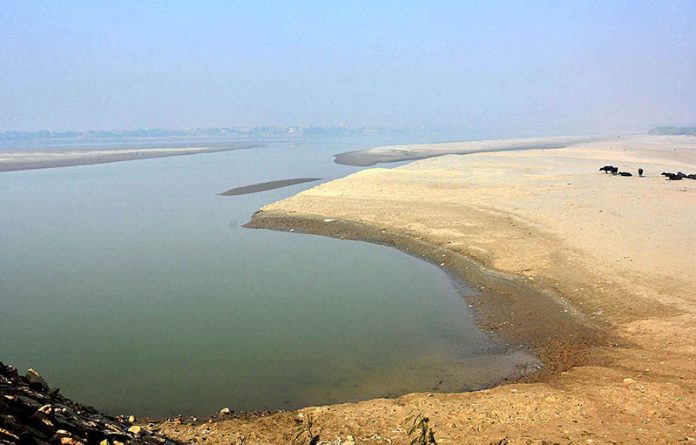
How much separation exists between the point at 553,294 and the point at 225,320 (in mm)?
9115

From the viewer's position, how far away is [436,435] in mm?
6879

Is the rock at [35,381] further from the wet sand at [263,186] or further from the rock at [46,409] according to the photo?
the wet sand at [263,186]

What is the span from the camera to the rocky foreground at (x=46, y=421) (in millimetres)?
4785

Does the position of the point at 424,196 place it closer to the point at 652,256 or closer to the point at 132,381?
the point at 652,256

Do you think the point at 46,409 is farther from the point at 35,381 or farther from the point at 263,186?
the point at 263,186

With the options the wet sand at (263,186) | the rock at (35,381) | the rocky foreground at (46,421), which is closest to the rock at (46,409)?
the rocky foreground at (46,421)

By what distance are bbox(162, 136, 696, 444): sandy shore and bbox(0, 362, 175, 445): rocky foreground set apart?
131 cm

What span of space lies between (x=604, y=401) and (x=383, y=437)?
12.0ft

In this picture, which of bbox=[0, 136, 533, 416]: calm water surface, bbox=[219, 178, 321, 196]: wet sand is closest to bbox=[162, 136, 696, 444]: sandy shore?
bbox=[0, 136, 533, 416]: calm water surface

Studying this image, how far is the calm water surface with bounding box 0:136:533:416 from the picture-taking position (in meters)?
9.52

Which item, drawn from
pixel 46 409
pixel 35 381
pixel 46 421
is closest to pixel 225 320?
pixel 35 381

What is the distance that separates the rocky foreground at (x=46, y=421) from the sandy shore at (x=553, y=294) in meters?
1.31

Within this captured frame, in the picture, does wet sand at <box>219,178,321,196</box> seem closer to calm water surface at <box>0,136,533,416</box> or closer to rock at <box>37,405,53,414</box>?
calm water surface at <box>0,136,533,416</box>

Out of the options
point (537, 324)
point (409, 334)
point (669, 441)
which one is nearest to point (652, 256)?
point (537, 324)
